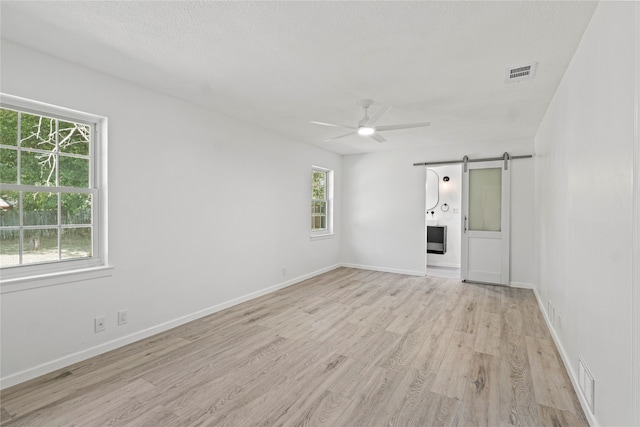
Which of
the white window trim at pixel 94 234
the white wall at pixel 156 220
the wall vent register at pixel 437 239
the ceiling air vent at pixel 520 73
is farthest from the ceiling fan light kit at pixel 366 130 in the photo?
the wall vent register at pixel 437 239

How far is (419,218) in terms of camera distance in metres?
5.98

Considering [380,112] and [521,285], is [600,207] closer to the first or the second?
[380,112]

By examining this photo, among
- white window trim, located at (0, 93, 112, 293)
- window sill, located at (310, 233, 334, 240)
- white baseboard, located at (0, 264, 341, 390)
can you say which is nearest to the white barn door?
window sill, located at (310, 233, 334, 240)

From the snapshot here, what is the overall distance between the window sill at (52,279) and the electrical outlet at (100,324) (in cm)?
38

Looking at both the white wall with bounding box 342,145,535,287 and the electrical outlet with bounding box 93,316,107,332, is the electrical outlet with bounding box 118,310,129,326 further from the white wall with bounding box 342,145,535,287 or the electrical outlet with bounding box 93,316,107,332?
the white wall with bounding box 342,145,535,287

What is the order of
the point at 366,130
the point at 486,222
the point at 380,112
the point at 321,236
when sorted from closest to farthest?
the point at 380,112 → the point at 366,130 → the point at 486,222 → the point at 321,236

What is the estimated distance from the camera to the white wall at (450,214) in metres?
7.06

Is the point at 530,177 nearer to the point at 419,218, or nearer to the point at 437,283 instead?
the point at 419,218

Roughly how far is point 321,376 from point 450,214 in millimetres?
5795

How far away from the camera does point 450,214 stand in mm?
7164

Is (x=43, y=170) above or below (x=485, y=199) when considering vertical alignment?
above

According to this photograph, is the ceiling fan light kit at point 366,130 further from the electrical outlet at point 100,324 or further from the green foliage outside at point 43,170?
the electrical outlet at point 100,324

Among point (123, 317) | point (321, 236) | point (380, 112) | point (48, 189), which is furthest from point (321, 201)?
point (48, 189)

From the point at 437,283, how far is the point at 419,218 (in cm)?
129
